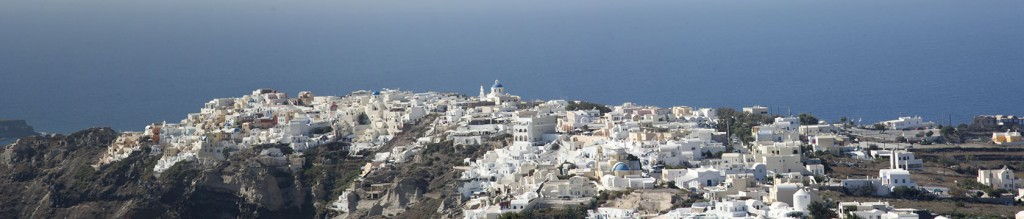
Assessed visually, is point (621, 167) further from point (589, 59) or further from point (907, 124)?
point (589, 59)

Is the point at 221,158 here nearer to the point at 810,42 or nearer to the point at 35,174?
the point at 35,174

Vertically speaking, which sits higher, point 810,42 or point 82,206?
point 810,42

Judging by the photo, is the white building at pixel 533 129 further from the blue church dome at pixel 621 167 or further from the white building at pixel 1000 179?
the white building at pixel 1000 179

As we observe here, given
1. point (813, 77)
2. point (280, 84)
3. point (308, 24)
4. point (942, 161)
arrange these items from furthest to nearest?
1. point (308, 24)
2. point (280, 84)
3. point (813, 77)
4. point (942, 161)

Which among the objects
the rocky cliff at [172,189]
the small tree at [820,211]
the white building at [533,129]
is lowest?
the small tree at [820,211]

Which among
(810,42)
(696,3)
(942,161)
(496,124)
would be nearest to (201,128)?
(496,124)

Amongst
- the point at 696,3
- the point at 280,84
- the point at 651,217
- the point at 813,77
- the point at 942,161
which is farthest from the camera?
the point at 696,3

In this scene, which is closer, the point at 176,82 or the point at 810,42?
the point at 176,82

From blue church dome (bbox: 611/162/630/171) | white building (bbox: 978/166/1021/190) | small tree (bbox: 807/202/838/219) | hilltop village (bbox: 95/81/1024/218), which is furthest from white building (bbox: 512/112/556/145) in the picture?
small tree (bbox: 807/202/838/219)

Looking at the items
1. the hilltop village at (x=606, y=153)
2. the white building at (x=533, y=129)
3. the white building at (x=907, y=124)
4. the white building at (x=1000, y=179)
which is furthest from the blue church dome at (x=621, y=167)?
the white building at (x=907, y=124)
